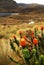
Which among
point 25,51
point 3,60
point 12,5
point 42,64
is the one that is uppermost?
point 25,51

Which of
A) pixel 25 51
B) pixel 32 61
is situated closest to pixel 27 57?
pixel 25 51

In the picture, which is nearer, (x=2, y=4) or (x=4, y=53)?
(x=4, y=53)

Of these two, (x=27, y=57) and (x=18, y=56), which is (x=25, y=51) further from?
(x=18, y=56)

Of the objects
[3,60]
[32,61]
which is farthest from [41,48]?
[3,60]

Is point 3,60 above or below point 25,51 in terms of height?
below

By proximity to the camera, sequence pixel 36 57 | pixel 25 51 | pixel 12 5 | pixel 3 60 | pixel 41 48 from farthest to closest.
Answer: pixel 12 5 → pixel 3 60 → pixel 41 48 → pixel 36 57 → pixel 25 51

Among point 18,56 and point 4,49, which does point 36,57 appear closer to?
point 18,56

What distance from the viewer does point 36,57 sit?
486 cm

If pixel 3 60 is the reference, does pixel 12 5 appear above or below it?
below

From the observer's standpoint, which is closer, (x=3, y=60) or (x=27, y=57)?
(x=27, y=57)

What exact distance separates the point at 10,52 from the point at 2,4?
5758cm

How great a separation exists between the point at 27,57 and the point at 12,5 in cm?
5813

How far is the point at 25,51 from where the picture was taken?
448cm

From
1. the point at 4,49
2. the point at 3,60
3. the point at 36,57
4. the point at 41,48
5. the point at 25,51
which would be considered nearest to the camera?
the point at 25,51
